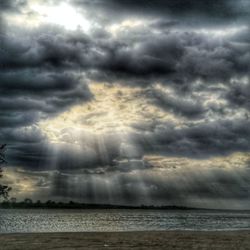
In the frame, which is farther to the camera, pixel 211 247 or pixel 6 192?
pixel 6 192

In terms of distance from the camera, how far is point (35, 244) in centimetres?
3005

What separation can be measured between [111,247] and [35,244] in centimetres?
594

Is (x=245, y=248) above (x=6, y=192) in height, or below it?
below

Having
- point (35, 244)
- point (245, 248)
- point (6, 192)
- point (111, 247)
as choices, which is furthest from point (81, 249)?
point (6, 192)

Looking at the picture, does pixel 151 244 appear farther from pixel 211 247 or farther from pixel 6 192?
pixel 6 192

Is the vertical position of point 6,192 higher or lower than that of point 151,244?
higher

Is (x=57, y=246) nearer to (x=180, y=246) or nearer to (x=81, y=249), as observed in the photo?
(x=81, y=249)

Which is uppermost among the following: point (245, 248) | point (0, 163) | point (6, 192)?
point (0, 163)

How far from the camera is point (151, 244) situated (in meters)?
31.1

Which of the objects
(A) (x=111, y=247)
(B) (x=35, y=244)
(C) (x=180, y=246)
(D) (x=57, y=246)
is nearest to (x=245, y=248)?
(C) (x=180, y=246)

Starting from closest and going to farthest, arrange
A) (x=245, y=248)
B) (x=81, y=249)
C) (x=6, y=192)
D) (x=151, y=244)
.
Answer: (x=81, y=249), (x=245, y=248), (x=151, y=244), (x=6, y=192)

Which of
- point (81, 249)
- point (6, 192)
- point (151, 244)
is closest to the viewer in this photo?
point (81, 249)

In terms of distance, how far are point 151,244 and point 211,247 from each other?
4621 mm

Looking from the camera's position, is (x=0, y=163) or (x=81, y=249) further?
(x=0, y=163)
